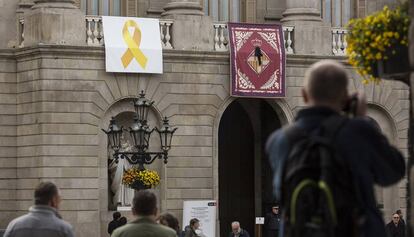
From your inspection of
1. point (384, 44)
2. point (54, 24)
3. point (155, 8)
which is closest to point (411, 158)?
point (384, 44)

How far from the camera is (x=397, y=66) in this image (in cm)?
1207

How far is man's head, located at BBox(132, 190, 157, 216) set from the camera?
13219 mm

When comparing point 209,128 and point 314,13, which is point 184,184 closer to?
point 209,128

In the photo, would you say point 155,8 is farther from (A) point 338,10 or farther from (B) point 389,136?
(B) point 389,136

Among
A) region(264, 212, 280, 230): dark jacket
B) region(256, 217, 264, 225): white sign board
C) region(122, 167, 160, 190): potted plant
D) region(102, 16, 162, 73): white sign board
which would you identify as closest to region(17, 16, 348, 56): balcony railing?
region(102, 16, 162, 73): white sign board

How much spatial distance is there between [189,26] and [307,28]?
12.7 ft

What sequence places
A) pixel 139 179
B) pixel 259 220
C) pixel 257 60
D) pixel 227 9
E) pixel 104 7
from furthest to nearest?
pixel 227 9 < pixel 104 7 < pixel 259 220 < pixel 257 60 < pixel 139 179

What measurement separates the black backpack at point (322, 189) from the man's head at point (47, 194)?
3.86 metres

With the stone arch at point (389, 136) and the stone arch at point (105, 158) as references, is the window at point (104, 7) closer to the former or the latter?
the stone arch at point (105, 158)

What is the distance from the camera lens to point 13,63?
43719 millimetres

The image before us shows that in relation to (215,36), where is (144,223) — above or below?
below

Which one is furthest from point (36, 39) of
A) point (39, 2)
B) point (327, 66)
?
point (327, 66)

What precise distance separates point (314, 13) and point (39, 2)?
8.79m

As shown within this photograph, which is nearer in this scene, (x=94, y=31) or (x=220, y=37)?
(x=94, y=31)
